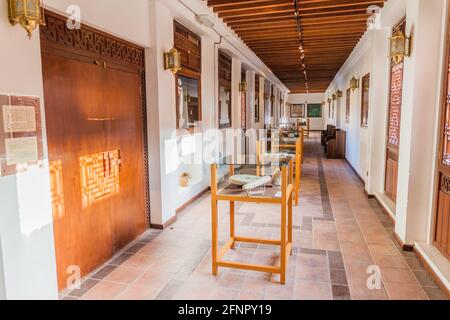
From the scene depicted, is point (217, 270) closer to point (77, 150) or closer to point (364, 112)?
point (77, 150)

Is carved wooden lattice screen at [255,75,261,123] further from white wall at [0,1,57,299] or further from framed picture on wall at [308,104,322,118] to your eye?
framed picture on wall at [308,104,322,118]

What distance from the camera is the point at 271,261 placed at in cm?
319

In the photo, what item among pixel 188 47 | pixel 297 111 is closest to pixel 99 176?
pixel 188 47

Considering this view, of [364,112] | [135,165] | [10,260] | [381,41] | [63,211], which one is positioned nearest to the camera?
[10,260]

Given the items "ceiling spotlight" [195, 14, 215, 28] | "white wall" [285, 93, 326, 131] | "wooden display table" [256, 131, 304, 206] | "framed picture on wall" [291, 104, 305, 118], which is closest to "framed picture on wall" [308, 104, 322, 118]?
"white wall" [285, 93, 326, 131]

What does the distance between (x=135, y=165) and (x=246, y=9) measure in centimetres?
280

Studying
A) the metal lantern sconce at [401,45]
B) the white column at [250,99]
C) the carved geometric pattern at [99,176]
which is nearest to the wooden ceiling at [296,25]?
the white column at [250,99]

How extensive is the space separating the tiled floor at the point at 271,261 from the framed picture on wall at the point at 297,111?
2013 centimetres

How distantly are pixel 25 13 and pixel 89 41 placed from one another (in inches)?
39.0

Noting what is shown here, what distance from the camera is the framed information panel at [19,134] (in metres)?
1.99

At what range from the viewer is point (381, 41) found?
17.7 feet

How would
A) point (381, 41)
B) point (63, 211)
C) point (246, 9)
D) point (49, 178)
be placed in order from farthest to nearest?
point (381, 41) → point (246, 9) → point (63, 211) → point (49, 178)

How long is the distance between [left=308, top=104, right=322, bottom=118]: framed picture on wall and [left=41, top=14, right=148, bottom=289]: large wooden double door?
21.8 meters
